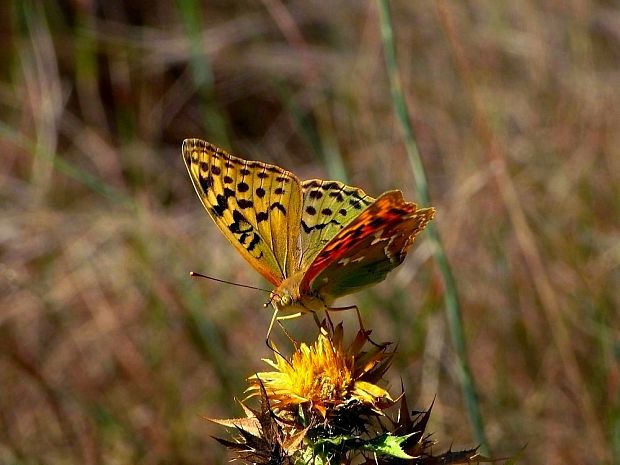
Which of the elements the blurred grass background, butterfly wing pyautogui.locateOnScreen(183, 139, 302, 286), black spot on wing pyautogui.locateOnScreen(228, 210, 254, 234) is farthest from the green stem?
black spot on wing pyautogui.locateOnScreen(228, 210, 254, 234)

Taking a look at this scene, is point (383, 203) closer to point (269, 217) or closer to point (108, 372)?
point (269, 217)

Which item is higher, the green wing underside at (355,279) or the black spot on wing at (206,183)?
the black spot on wing at (206,183)

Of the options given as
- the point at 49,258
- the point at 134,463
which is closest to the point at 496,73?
the point at 49,258

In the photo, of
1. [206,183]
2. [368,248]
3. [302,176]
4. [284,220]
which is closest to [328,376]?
[368,248]

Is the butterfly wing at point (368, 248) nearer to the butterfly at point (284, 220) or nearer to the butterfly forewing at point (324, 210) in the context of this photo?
the butterfly at point (284, 220)

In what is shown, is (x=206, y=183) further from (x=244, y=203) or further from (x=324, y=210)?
(x=324, y=210)

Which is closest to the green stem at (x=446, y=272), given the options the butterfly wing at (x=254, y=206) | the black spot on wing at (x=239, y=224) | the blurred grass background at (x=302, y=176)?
the blurred grass background at (x=302, y=176)
